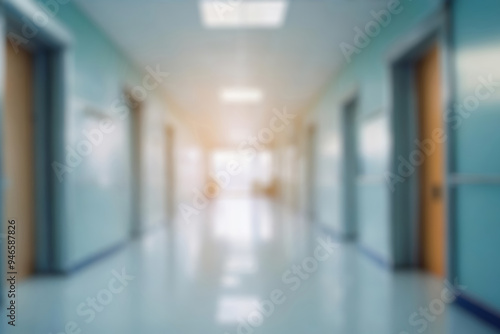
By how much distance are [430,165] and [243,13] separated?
3480 mm

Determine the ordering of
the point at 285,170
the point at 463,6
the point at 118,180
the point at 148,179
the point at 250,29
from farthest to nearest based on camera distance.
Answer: the point at 285,170
the point at 148,179
the point at 118,180
the point at 250,29
the point at 463,6

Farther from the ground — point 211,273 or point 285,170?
point 285,170

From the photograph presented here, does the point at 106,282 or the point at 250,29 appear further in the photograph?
the point at 250,29

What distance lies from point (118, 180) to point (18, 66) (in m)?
2.76

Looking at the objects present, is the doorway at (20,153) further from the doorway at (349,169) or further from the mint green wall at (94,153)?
the doorway at (349,169)

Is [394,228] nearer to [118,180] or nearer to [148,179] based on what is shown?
[118,180]

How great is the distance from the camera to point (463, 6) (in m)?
3.50

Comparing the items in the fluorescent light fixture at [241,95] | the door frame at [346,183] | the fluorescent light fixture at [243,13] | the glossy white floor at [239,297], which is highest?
the fluorescent light fixture at [243,13]

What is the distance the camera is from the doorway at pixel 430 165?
4738 millimetres

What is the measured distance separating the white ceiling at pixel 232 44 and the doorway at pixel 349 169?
3.78 feet

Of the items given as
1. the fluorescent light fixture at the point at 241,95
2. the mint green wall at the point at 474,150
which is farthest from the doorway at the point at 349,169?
the fluorescent light fixture at the point at 241,95

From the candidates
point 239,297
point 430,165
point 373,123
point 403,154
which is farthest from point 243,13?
point 239,297

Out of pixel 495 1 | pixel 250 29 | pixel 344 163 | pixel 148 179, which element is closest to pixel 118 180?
pixel 148 179

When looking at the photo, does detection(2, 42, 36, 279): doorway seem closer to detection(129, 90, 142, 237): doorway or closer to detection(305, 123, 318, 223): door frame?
detection(129, 90, 142, 237): doorway
